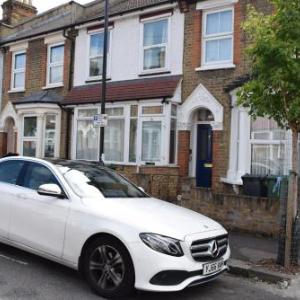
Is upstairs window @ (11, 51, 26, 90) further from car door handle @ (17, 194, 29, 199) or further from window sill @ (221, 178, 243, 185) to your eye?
car door handle @ (17, 194, 29, 199)

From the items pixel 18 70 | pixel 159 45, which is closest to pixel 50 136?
pixel 18 70

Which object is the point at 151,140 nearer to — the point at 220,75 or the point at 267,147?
the point at 220,75

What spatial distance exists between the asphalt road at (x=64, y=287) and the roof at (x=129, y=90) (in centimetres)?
805

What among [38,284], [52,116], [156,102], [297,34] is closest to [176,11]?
[156,102]

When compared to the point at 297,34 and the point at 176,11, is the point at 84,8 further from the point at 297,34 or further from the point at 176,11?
the point at 297,34

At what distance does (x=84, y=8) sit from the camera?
18.8 m

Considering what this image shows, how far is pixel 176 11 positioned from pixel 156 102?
2.84m

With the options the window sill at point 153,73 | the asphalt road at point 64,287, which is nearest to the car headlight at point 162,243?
the asphalt road at point 64,287

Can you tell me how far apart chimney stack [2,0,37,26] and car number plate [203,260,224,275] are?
18832 mm

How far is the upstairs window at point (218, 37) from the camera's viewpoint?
13320 millimetres

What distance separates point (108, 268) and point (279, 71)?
11.8 feet

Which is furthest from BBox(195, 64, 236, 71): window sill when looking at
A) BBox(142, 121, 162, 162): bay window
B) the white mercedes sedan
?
the white mercedes sedan

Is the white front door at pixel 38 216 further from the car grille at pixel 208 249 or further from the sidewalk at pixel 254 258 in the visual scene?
the sidewalk at pixel 254 258

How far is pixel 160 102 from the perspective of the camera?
14109 millimetres
